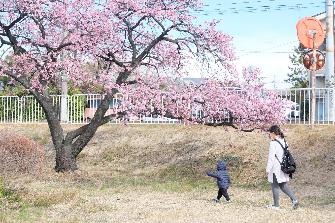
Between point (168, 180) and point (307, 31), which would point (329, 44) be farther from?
point (168, 180)

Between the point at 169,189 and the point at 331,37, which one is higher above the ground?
the point at 331,37

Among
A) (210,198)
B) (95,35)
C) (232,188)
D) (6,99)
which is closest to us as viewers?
(210,198)

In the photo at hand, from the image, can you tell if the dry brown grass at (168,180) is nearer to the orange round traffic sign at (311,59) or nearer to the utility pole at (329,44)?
the orange round traffic sign at (311,59)

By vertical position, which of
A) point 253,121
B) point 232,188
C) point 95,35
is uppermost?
point 95,35

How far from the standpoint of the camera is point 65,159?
54.2ft

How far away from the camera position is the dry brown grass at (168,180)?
10148mm

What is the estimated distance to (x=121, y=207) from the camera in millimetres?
10914

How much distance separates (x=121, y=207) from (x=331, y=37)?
13755 millimetres

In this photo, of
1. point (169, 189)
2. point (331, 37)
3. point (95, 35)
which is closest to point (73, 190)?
point (169, 189)

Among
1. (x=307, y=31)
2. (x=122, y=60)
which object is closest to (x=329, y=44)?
(x=307, y=31)

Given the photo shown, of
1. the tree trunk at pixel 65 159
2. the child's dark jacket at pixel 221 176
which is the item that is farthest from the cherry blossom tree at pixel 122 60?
the child's dark jacket at pixel 221 176

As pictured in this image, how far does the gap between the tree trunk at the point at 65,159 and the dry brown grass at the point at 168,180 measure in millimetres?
266

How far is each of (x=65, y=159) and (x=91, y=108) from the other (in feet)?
22.0

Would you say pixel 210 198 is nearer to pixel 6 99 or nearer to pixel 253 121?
pixel 253 121
